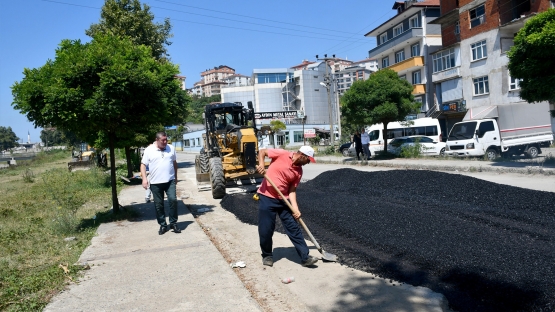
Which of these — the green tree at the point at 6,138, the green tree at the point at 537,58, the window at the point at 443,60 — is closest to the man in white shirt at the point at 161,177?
the green tree at the point at 537,58

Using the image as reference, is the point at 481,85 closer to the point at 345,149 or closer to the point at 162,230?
the point at 345,149

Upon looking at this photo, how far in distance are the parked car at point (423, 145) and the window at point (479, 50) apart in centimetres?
1040

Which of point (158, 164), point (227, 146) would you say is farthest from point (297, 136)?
point (158, 164)

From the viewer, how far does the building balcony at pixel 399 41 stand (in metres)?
37.1

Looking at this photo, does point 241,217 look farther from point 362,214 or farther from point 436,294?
point 436,294

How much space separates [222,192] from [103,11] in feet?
48.8

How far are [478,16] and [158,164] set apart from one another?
29.5 meters

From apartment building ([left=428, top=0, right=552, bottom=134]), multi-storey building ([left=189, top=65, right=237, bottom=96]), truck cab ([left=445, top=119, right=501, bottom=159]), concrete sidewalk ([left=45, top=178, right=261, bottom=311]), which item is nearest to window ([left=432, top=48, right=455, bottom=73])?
apartment building ([left=428, top=0, right=552, bottom=134])

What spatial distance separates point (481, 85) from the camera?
30672mm

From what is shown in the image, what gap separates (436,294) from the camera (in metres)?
3.98

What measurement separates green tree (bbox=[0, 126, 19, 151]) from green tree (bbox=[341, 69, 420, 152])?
92625 millimetres

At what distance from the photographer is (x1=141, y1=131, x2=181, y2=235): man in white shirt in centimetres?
715

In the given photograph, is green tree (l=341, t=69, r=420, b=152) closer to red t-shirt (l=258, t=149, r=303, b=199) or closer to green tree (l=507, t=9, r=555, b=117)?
green tree (l=507, t=9, r=555, b=117)

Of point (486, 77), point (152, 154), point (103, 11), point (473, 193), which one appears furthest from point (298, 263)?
point (486, 77)
